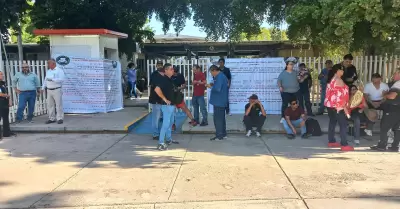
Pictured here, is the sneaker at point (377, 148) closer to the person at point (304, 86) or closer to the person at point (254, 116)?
the person at point (254, 116)

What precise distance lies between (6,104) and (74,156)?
110 inches

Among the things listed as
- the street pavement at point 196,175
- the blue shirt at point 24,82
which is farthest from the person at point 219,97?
the blue shirt at point 24,82

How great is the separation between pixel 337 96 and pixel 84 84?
747cm

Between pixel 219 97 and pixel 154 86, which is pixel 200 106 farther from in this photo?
pixel 154 86

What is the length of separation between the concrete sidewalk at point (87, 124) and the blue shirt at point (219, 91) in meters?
2.53

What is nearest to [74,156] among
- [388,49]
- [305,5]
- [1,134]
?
[1,134]

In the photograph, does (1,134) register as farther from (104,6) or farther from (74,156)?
(104,6)

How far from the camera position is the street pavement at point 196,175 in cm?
450

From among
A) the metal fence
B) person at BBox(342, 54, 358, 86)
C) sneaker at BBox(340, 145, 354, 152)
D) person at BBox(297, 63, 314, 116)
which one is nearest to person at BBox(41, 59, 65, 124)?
the metal fence

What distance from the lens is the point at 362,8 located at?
7.25 m

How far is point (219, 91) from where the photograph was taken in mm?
7727

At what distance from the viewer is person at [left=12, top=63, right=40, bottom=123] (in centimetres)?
948

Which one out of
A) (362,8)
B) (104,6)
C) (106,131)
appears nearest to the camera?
(362,8)

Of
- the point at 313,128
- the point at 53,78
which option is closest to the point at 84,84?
the point at 53,78
